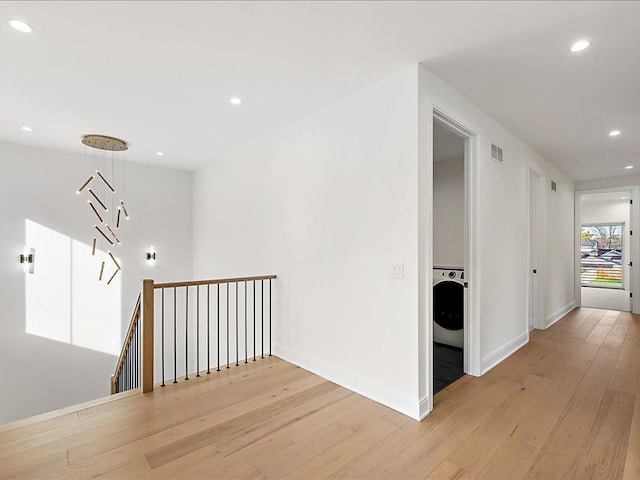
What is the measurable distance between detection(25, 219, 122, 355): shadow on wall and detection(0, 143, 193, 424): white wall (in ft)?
0.10

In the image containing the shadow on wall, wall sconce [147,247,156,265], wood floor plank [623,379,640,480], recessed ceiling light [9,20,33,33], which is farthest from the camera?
wall sconce [147,247,156,265]

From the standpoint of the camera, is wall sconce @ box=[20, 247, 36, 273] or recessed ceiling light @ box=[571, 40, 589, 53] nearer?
recessed ceiling light @ box=[571, 40, 589, 53]

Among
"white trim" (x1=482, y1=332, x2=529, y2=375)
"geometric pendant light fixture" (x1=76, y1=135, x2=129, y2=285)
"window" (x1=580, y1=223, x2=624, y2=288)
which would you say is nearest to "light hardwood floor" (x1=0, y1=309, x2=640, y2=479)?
"white trim" (x1=482, y1=332, x2=529, y2=375)

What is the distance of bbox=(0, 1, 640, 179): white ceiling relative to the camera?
194 centimetres

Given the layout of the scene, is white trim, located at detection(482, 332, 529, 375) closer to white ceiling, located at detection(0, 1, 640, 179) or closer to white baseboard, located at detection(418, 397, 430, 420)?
white baseboard, located at detection(418, 397, 430, 420)

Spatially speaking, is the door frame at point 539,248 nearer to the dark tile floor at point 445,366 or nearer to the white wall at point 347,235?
the dark tile floor at point 445,366

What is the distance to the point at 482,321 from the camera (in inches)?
128

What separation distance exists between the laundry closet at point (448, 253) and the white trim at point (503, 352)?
10.5 inches

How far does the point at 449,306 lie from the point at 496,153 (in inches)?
78.8

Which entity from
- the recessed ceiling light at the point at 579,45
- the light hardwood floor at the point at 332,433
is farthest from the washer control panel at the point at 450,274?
the recessed ceiling light at the point at 579,45

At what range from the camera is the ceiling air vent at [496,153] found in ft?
11.4

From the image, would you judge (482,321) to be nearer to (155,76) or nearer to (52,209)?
(155,76)

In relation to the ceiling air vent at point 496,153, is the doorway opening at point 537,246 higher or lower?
lower

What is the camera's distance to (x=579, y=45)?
2.23 meters
